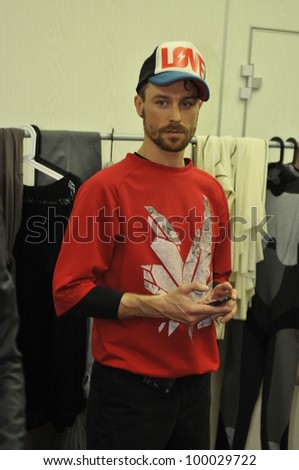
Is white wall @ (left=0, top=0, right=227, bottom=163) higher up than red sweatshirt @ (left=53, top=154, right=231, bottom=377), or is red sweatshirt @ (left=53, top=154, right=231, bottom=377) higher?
white wall @ (left=0, top=0, right=227, bottom=163)

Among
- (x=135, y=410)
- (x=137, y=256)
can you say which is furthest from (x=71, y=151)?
(x=135, y=410)

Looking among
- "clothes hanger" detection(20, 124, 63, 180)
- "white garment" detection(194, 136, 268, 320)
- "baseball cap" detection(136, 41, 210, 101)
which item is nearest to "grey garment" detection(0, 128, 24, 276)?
"clothes hanger" detection(20, 124, 63, 180)

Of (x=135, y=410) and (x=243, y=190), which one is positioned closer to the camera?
(x=135, y=410)

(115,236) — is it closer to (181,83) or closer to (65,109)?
(181,83)

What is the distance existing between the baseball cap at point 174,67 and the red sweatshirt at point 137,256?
221 mm

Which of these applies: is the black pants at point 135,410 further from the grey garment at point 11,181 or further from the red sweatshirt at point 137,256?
the grey garment at point 11,181

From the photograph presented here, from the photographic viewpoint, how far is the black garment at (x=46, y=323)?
5.64 ft

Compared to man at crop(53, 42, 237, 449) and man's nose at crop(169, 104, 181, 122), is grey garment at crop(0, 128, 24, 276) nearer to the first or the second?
man at crop(53, 42, 237, 449)

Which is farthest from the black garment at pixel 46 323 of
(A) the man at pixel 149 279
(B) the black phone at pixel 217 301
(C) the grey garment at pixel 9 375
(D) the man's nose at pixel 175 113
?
(C) the grey garment at pixel 9 375

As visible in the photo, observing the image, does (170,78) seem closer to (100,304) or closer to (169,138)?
(169,138)

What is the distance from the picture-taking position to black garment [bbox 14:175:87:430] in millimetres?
1718

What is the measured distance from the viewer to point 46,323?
1780 millimetres

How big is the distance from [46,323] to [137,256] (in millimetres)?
532

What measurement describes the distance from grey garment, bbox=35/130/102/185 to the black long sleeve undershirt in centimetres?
55
